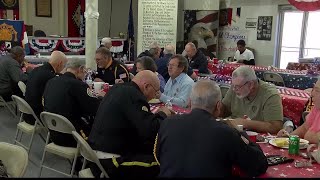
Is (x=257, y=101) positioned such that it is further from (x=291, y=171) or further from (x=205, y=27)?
(x=205, y=27)

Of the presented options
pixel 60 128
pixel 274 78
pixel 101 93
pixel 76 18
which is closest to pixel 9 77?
pixel 101 93

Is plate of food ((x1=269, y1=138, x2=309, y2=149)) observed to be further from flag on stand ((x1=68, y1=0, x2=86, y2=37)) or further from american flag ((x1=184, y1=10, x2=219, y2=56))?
flag on stand ((x1=68, y1=0, x2=86, y2=37))

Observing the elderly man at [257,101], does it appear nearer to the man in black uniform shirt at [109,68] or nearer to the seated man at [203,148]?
the seated man at [203,148]

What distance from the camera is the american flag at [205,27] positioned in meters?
11.4

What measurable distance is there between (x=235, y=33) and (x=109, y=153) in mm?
9145

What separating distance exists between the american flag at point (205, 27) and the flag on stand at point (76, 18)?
3933 mm

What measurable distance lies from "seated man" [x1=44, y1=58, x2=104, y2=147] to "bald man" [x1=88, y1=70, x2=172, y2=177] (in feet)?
3.02

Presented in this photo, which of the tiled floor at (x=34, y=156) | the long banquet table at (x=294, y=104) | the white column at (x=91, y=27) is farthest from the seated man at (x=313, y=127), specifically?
the white column at (x=91, y=27)

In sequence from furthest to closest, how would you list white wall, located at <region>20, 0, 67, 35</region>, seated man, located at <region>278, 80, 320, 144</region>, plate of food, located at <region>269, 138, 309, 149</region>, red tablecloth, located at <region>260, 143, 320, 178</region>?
white wall, located at <region>20, 0, 67, 35</region> < seated man, located at <region>278, 80, 320, 144</region> < plate of food, located at <region>269, 138, 309, 149</region> < red tablecloth, located at <region>260, 143, 320, 178</region>

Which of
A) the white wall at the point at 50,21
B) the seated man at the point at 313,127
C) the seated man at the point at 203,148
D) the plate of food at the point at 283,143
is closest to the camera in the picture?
the seated man at the point at 203,148

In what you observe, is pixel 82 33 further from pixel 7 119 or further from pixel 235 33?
pixel 7 119

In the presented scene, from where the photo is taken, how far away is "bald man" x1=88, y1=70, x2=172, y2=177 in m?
2.72

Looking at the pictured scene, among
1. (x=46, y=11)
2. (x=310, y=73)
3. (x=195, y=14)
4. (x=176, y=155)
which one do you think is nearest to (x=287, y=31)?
(x=195, y=14)

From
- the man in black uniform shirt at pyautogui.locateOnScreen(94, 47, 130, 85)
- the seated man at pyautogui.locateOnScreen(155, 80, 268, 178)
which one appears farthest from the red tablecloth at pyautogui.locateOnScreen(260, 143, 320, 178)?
the man in black uniform shirt at pyautogui.locateOnScreen(94, 47, 130, 85)
